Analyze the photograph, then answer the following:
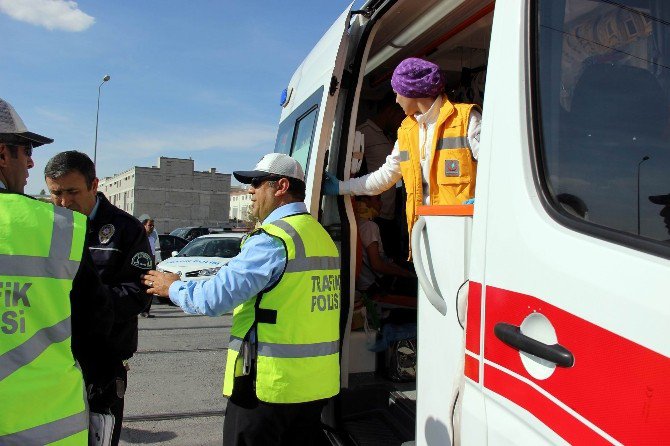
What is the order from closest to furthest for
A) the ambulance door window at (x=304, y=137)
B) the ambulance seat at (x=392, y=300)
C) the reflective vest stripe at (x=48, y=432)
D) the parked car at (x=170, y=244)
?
the reflective vest stripe at (x=48, y=432), the ambulance door window at (x=304, y=137), the ambulance seat at (x=392, y=300), the parked car at (x=170, y=244)

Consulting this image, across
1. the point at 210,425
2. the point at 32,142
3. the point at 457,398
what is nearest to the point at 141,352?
the point at 210,425

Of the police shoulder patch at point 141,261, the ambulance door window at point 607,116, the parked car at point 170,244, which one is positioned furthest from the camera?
the parked car at point 170,244

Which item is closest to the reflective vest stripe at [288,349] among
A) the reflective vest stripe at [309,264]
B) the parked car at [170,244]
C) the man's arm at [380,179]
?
the reflective vest stripe at [309,264]

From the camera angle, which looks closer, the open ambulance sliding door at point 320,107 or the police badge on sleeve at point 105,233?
the police badge on sleeve at point 105,233

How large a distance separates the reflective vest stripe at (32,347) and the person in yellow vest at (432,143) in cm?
162

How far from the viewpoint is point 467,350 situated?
4.88 feet

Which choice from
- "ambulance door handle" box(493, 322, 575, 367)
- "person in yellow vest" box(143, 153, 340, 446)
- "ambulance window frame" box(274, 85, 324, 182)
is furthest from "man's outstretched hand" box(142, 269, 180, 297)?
"ambulance door handle" box(493, 322, 575, 367)

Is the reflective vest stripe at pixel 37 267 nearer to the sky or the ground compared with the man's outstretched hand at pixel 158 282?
nearer to the sky

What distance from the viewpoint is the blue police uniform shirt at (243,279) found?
228cm

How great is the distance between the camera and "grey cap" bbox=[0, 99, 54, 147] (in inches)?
67.8

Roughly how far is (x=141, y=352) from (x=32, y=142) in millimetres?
4931

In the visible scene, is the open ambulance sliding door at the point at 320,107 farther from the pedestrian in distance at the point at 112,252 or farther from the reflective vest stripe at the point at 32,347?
the reflective vest stripe at the point at 32,347

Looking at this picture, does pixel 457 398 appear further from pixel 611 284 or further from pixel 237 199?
pixel 237 199

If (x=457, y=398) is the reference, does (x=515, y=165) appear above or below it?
above
